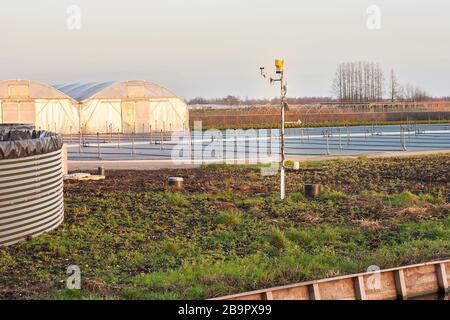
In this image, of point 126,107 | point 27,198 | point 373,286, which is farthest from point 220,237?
point 126,107

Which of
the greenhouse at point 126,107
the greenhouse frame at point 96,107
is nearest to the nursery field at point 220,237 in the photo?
the greenhouse frame at point 96,107

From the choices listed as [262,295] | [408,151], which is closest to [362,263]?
[262,295]

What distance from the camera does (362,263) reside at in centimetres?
1123

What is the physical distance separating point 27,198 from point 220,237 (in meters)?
Answer: 3.56

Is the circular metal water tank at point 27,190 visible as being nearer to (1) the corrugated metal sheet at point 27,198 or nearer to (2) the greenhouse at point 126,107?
(1) the corrugated metal sheet at point 27,198

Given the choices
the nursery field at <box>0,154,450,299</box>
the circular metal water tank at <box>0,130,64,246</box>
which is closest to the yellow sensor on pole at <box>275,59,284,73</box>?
the nursery field at <box>0,154,450,299</box>

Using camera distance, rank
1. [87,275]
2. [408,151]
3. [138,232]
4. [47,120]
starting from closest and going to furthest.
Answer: [87,275]
[138,232]
[408,151]
[47,120]

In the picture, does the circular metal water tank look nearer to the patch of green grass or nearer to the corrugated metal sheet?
the corrugated metal sheet

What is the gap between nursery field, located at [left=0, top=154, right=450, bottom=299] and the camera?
401 inches

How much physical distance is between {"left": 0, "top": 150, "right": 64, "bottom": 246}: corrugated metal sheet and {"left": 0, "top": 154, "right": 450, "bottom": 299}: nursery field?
270 millimetres

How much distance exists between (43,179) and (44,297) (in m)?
4.34

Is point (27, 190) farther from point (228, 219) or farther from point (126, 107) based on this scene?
point (126, 107)

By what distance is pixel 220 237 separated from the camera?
13.5 metres
